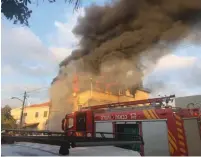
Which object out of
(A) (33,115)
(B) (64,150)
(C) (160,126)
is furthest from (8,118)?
(B) (64,150)

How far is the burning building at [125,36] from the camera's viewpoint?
6895 millimetres

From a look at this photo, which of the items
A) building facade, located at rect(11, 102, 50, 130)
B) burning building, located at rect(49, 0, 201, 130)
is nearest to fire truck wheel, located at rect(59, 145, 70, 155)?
burning building, located at rect(49, 0, 201, 130)

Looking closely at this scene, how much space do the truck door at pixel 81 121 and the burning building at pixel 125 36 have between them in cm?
167

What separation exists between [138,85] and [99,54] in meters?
2.19

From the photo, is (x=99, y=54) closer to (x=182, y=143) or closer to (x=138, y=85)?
(x=138, y=85)

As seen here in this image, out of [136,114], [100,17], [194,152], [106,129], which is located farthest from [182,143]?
[100,17]

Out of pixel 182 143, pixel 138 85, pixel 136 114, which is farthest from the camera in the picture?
pixel 138 85

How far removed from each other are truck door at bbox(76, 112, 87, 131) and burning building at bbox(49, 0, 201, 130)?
167 centimetres

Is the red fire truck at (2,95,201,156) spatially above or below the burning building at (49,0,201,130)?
below

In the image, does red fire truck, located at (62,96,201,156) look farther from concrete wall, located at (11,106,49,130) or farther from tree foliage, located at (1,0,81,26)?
concrete wall, located at (11,106,49,130)

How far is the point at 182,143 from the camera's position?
592 cm

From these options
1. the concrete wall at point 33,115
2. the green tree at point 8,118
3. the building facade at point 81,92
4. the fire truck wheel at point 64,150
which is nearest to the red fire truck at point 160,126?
the building facade at point 81,92

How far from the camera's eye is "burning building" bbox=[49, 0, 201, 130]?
22.6 ft

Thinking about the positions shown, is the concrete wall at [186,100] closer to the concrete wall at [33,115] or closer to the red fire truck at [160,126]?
the red fire truck at [160,126]
